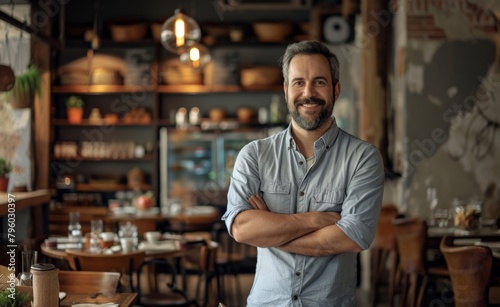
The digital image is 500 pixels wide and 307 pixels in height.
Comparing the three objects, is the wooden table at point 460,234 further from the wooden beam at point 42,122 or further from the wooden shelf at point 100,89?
the wooden shelf at point 100,89

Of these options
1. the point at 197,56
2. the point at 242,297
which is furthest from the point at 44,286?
the point at 197,56

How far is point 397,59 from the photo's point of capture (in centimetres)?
821

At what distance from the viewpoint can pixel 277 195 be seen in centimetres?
304

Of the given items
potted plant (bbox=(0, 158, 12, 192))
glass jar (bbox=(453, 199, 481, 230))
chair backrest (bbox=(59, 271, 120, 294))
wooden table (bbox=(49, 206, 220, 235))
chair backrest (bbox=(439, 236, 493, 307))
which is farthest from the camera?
wooden table (bbox=(49, 206, 220, 235))

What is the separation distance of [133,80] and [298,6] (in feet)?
8.05

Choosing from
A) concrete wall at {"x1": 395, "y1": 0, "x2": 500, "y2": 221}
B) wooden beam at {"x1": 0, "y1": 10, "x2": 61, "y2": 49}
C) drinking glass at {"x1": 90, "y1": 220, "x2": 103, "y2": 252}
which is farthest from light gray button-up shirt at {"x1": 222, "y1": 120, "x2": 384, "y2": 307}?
concrete wall at {"x1": 395, "y1": 0, "x2": 500, "y2": 221}

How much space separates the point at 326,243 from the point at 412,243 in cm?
329

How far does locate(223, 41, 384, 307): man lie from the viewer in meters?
2.90

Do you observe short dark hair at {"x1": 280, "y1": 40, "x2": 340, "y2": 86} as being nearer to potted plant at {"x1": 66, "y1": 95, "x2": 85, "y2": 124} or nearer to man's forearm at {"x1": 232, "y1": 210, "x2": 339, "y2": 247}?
man's forearm at {"x1": 232, "y1": 210, "x2": 339, "y2": 247}

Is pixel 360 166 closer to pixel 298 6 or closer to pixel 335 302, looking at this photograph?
pixel 335 302

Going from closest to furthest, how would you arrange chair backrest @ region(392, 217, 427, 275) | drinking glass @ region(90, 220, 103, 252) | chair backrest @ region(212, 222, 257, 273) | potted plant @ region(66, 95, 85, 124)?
1. drinking glass @ region(90, 220, 103, 252)
2. chair backrest @ region(392, 217, 427, 275)
3. chair backrest @ region(212, 222, 257, 273)
4. potted plant @ region(66, 95, 85, 124)

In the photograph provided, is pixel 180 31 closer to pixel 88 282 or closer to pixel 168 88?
pixel 88 282

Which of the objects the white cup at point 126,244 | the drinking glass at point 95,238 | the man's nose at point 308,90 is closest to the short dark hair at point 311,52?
the man's nose at point 308,90

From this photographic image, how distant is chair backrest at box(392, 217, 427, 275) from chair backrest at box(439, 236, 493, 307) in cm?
130
